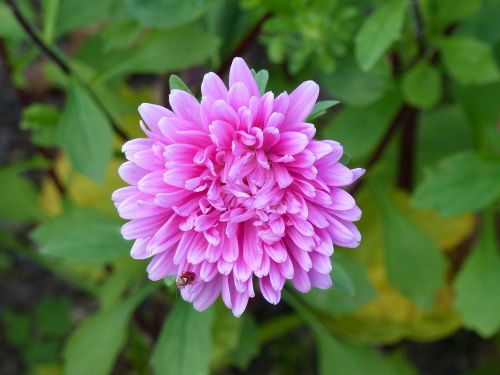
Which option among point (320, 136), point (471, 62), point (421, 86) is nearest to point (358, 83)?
point (421, 86)

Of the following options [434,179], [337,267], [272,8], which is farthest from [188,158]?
[434,179]

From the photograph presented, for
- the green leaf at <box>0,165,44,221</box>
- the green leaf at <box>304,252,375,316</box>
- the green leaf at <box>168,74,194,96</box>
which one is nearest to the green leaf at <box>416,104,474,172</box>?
the green leaf at <box>304,252,375,316</box>

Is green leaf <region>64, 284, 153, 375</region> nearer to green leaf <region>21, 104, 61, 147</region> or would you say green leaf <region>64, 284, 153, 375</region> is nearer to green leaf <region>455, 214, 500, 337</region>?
green leaf <region>21, 104, 61, 147</region>

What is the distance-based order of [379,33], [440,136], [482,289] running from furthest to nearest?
1. [440,136]
2. [482,289]
3. [379,33]

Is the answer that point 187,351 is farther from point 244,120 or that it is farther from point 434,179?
point 434,179

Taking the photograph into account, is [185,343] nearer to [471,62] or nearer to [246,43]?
[246,43]
